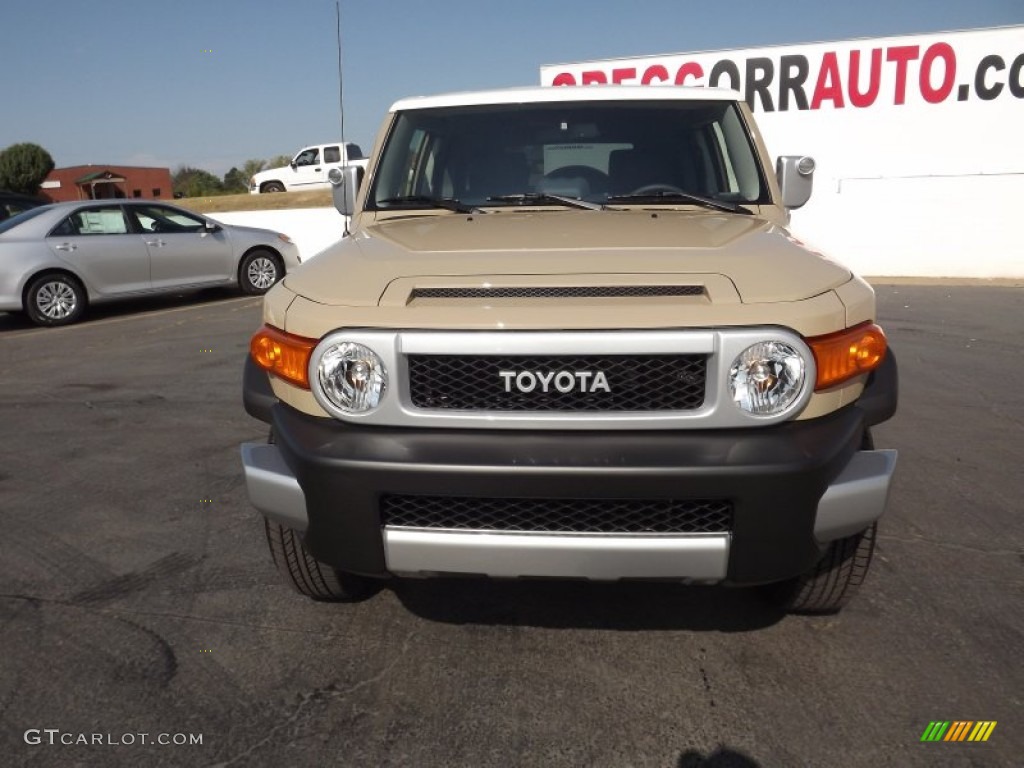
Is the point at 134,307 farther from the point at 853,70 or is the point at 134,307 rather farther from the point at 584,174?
the point at 853,70

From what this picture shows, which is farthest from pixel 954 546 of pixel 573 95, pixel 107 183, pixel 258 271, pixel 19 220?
pixel 107 183

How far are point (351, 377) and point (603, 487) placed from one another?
2.43ft

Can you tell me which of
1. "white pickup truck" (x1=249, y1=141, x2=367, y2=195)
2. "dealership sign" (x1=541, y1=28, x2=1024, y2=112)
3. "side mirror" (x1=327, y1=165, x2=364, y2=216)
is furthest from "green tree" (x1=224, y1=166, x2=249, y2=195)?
"side mirror" (x1=327, y1=165, x2=364, y2=216)

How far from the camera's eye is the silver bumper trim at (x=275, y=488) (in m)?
2.29

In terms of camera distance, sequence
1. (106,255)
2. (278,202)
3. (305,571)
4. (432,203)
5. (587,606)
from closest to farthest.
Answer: (305,571), (587,606), (432,203), (106,255), (278,202)

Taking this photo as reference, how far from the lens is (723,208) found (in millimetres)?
3287

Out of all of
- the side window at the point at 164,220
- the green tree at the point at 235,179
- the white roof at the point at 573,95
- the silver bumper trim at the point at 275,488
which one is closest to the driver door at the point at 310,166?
the side window at the point at 164,220

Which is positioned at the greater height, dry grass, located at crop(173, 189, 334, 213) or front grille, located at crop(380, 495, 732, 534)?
dry grass, located at crop(173, 189, 334, 213)

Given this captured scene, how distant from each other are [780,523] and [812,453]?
0.20 meters

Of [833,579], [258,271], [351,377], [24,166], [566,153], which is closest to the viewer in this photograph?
[351,377]

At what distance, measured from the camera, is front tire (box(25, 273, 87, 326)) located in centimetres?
977

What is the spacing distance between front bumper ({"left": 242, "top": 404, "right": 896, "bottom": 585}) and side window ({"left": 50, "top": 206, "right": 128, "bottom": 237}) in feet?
30.5
